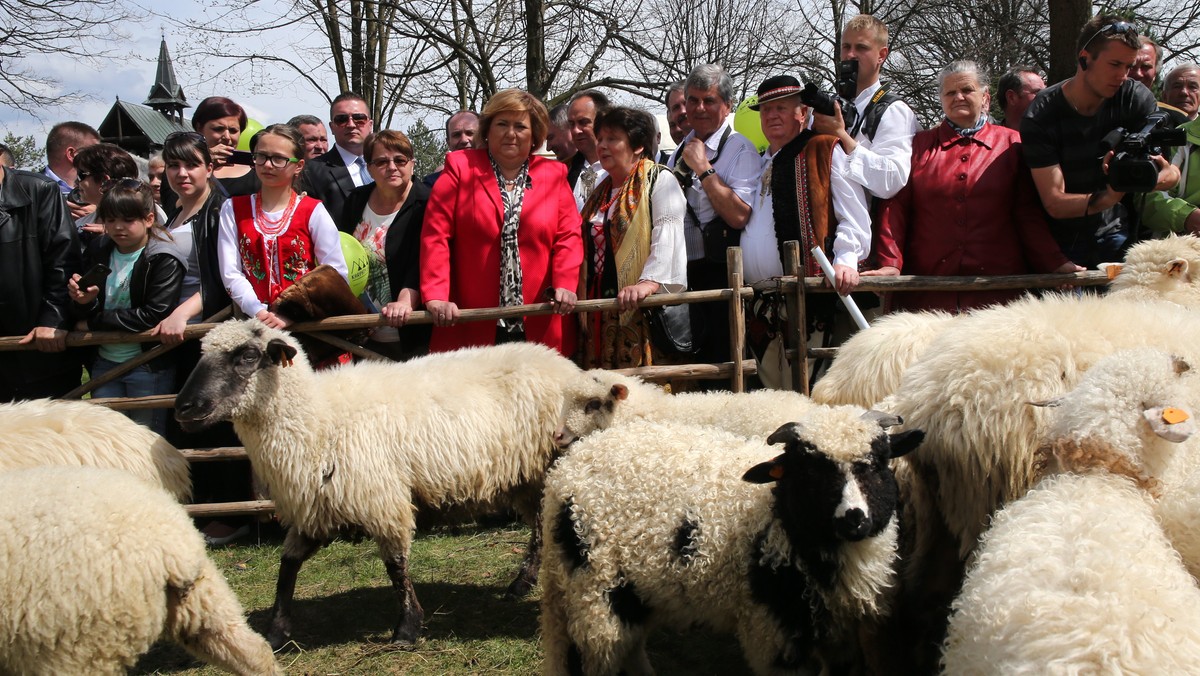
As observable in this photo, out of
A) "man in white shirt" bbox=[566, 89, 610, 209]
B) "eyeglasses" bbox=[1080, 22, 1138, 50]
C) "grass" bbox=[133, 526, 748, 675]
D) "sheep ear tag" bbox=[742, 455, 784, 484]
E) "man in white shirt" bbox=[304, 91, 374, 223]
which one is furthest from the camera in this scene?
"man in white shirt" bbox=[304, 91, 374, 223]

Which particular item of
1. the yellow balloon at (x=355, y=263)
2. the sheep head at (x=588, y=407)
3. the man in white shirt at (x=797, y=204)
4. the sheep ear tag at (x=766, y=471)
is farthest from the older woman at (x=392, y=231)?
the sheep ear tag at (x=766, y=471)

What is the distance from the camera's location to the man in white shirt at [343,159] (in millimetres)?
7098

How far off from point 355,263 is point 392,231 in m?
0.32

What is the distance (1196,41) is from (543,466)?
16692 mm

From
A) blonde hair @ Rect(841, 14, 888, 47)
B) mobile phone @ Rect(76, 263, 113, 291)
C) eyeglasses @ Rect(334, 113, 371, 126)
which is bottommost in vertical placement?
mobile phone @ Rect(76, 263, 113, 291)

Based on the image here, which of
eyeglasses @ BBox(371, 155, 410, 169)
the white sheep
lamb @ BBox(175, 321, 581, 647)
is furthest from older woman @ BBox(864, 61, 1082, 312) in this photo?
eyeglasses @ BBox(371, 155, 410, 169)

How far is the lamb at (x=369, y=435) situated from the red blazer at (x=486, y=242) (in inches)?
36.9

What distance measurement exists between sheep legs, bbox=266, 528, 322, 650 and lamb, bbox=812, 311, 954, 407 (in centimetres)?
260

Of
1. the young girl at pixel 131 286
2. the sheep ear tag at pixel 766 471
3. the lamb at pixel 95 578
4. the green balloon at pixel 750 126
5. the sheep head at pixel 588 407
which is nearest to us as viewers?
the lamb at pixel 95 578

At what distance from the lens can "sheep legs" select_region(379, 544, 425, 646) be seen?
14.6 ft

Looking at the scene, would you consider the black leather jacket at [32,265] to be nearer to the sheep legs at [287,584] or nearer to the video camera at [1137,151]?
the sheep legs at [287,584]

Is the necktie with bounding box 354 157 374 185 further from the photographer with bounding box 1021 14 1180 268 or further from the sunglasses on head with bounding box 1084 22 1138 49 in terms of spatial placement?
the sunglasses on head with bounding box 1084 22 1138 49

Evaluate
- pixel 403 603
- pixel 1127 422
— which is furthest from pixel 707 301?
pixel 1127 422

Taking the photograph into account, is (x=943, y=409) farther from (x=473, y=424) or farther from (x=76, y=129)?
(x=76, y=129)
